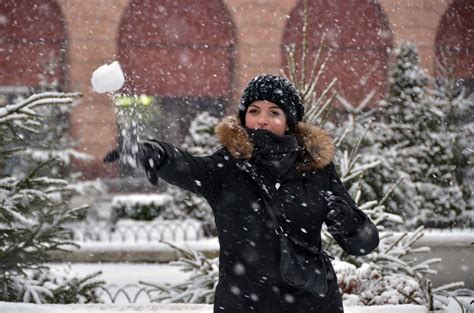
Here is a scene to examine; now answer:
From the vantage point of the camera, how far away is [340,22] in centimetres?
1912

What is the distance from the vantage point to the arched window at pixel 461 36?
19016mm

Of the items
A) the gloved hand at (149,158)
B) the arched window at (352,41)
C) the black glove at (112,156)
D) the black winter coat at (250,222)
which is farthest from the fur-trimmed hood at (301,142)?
the arched window at (352,41)

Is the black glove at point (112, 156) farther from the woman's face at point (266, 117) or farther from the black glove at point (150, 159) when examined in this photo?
the woman's face at point (266, 117)

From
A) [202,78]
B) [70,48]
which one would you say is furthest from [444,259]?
[70,48]

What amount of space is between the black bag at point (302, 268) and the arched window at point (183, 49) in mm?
16064

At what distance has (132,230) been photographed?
10555 millimetres

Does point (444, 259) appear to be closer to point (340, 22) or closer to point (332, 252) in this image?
point (332, 252)

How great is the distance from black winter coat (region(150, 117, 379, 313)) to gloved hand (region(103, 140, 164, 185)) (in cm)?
3

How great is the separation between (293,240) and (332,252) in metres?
3.12

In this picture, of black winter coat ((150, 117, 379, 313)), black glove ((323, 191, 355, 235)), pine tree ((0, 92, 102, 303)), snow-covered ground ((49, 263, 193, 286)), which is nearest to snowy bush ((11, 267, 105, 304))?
pine tree ((0, 92, 102, 303))

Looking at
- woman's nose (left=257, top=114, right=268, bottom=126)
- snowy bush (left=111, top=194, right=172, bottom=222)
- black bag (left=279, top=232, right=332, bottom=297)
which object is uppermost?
woman's nose (left=257, top=114, right=268, bottom=126)

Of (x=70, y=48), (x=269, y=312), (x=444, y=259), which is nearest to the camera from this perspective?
(x=269, y=312)

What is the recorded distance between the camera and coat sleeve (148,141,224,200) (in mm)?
2521

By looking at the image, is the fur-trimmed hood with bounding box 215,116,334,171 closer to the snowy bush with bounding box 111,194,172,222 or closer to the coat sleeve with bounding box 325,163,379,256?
the coat sleeve with bounding box 325,163,379,256
